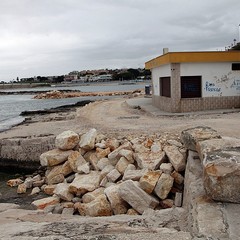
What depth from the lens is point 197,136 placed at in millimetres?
7766

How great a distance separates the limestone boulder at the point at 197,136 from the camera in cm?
757

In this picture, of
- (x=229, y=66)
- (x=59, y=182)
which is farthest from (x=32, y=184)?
(x=229, y=66)

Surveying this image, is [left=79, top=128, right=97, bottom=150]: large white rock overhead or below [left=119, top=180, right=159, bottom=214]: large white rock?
overhead

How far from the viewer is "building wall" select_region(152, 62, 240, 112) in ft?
56.6

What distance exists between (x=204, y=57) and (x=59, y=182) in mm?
10339

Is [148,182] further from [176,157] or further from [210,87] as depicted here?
[210,87]

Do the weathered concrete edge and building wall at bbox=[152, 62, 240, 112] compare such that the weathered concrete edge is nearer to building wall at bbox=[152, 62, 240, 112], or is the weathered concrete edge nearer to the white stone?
the white stone

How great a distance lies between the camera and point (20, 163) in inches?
566

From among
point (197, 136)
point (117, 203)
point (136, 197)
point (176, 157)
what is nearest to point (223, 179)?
point (197, 136)

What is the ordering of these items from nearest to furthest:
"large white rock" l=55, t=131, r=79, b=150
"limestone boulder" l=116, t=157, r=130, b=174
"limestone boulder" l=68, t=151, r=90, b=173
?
"limestone boulder" l=116, t=157, r=130, b=174 → "limestone boulder" l=68, t=151, r=90, b=173 → "large white rock" l=55, t=131, r=79, b=150

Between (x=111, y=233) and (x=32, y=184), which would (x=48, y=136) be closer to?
(x=32, y=184)

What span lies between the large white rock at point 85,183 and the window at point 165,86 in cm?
926

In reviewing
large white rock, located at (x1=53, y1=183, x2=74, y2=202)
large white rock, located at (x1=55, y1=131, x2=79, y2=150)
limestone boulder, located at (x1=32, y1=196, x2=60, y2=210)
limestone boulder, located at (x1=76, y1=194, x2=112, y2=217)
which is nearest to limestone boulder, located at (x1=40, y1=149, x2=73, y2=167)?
large white rock, located at (x1=55, y1=131, x2=79, y2=150)

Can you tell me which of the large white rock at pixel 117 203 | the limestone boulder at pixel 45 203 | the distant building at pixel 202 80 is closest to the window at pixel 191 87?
the distant building at pixel 202 80
